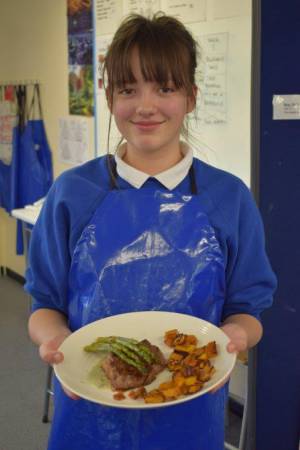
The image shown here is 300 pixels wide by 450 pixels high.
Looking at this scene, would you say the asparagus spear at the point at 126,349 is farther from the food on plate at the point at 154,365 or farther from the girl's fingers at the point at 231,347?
the girl's fingers at the point at 231,347

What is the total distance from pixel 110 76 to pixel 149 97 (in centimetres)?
10

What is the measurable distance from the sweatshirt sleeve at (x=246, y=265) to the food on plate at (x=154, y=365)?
0.16 metres

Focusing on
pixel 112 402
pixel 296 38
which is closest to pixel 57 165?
pixel 296 38

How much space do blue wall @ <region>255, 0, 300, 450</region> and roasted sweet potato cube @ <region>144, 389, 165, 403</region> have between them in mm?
1044

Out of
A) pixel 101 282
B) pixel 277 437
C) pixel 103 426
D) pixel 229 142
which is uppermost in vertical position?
pixel 229 142

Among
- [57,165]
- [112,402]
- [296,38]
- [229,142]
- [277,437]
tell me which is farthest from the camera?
[57,165]

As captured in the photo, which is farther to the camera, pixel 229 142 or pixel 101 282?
pixel 229 142

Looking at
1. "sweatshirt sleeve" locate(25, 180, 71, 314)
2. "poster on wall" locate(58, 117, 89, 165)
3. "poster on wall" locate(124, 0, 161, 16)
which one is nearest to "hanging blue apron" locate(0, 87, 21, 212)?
"poster on wall" locate(58, 117, 89, 165)

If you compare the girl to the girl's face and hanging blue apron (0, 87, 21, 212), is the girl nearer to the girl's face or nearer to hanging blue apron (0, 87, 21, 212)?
the girl's face

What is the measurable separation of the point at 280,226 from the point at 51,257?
3.21 feet

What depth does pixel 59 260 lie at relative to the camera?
3.74 ft

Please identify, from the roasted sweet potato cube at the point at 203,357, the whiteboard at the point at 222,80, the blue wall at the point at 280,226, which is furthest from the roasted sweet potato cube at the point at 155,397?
the whiteboard at the point at 222,80

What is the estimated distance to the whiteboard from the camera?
2256 millimetres

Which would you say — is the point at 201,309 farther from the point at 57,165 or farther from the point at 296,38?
the point at 57,165
